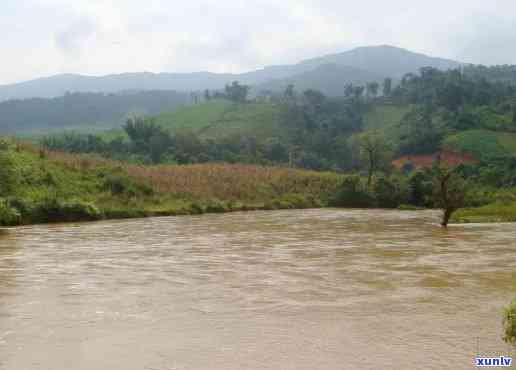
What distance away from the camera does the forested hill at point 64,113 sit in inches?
5960

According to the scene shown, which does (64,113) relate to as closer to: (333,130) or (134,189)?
(333,130)

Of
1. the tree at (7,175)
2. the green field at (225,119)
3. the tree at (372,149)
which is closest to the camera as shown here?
the tree at (7,175)

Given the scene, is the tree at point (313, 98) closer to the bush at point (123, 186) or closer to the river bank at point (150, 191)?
the river bank at point (150, 191)

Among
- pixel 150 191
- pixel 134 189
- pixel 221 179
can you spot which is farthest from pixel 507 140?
pixel 134 189

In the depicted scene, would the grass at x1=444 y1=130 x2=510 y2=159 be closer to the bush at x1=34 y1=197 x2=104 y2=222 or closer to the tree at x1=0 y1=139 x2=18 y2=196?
the bush at x1=34 y1=197 x2=104 y2=222

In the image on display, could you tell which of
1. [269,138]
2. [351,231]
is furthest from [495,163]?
[351,231]

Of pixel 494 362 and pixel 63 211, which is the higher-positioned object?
pixel 494 362

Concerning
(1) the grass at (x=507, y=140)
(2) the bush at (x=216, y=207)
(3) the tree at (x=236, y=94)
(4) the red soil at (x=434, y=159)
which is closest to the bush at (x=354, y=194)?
(2) the bush at (x=216, y=207)

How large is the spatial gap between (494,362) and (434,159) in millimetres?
70038

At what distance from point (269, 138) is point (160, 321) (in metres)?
78.0

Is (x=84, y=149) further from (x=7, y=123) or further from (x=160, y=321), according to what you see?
(x=7, y=123)

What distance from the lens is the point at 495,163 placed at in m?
64.0

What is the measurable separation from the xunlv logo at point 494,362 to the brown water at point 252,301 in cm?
18

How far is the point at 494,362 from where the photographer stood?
9.21 meters
